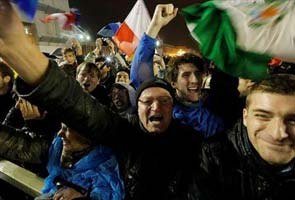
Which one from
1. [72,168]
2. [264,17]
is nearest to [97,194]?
[72,168]

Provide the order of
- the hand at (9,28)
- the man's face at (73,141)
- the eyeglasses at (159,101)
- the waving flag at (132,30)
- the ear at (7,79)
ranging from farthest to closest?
the waving flag at (132,30)
the ear at (7,79)
the eyeglasses at (159,101)
the man's face at (73,141)
the hand at (9,28)

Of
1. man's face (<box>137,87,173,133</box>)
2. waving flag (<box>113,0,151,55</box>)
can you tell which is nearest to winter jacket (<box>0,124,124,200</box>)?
Answer: man's face (<box>137,87,173,133</box>)

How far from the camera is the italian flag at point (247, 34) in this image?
1.76 m

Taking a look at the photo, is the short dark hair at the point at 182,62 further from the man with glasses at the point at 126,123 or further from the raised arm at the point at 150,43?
the man with glasses at the point at 126,123

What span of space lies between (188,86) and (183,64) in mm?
214

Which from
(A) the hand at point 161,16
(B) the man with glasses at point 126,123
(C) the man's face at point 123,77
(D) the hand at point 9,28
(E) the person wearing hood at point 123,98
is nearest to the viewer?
(D) the hand at point 9,28

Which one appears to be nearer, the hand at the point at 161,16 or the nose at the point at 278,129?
the nose at the point at 278,129

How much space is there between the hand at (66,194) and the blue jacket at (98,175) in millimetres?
52

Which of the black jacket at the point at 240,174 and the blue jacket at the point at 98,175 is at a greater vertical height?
the black jacket at the point at 240,174

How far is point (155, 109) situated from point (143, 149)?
12.8 inches

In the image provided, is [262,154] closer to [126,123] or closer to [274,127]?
[274,127]

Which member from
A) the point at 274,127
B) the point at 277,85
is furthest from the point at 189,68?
the point at 274,127

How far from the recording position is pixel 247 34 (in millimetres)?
1855

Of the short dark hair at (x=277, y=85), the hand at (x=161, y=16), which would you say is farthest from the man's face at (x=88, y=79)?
the short dark hair at (x=277, y=85)
